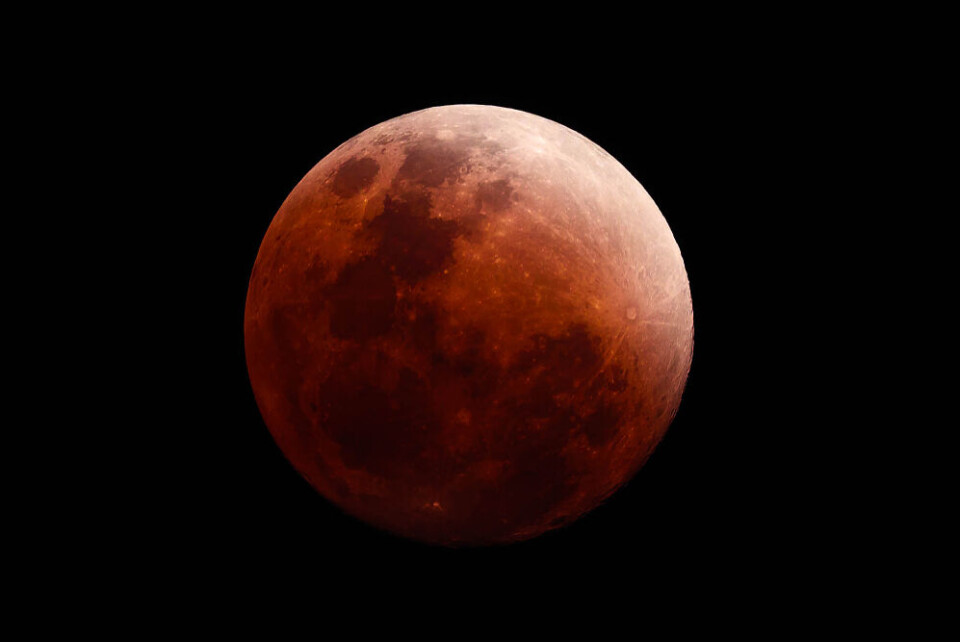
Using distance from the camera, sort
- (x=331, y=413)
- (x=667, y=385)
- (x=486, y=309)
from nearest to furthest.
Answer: (x=486, y=309) < (x=331, y=413) < (x=667, y=385)

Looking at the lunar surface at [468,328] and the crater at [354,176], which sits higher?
the crater at [354,176]

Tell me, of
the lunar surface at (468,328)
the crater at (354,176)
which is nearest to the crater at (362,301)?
the lunar surface at (468,328)

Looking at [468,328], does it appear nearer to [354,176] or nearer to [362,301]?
[362,301]

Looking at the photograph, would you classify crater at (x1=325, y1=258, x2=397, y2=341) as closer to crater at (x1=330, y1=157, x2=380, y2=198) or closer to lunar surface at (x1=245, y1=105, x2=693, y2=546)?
lunar surface at (x1=245, y1=105, x2=693, y2=546)

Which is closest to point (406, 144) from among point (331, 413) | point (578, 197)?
point (578, 197)

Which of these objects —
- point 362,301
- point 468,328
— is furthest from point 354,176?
point 468,328

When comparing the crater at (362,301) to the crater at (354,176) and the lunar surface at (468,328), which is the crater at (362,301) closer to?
the lunar surface at (468,328)

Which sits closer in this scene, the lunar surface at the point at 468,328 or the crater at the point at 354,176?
the lunar surface at the point at 468,328

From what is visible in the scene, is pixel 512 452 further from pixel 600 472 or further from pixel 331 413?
pixel 331 413

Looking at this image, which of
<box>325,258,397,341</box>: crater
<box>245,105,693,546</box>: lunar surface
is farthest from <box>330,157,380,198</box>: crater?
<box>325,258,397,341</box>: crater
